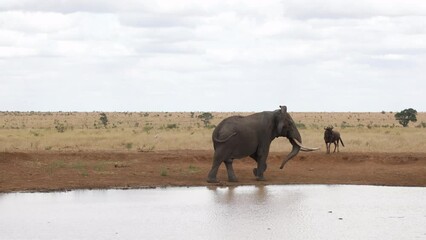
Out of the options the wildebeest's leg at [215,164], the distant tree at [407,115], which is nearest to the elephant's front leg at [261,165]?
the wildebeest's leg at [215,164]

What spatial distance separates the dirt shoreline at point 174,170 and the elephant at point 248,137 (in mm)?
582

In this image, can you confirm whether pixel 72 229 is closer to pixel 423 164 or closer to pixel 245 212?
pixel 245 212

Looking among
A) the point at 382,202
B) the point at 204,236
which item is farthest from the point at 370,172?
the point at 204,236

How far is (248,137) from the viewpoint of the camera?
23828 millimetres

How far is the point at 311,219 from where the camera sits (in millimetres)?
16734

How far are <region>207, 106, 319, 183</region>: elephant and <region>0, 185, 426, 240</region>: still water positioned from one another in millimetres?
1449

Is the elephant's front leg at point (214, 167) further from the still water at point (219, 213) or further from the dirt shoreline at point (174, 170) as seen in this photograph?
the still water at point (219, 213)

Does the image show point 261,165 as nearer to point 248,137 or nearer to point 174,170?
point 248,137

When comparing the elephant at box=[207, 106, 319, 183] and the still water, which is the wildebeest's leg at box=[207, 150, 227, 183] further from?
the still water

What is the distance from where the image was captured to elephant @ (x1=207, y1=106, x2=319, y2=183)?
927 inches

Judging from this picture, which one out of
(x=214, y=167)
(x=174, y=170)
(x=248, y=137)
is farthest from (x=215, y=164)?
(x=174, y=170)

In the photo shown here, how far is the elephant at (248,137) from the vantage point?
77.3 ft

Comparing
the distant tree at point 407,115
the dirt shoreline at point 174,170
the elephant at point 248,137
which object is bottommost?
the dirt shoreline at point 174,170

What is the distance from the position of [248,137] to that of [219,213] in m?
6.56
